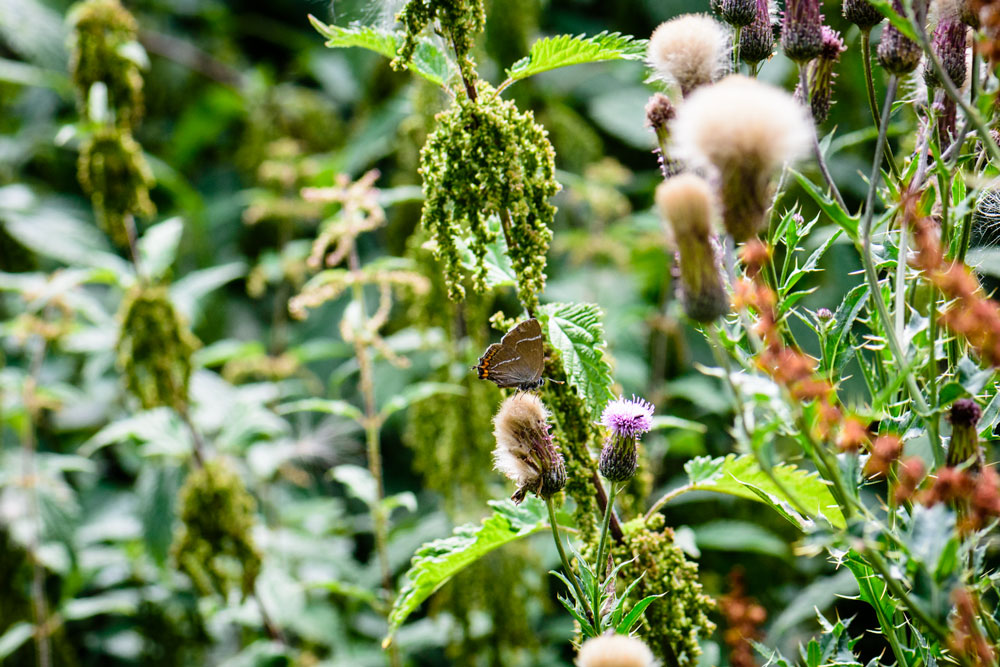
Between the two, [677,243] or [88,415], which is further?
[88,415]

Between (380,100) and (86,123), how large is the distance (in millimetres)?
1297

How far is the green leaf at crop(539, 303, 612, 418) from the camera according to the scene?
69 cm

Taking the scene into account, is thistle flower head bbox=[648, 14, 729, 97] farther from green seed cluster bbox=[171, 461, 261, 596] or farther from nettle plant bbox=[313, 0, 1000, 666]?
green seed cluster bbox=[171, 461, 261, 596]

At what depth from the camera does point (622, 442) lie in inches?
26.0

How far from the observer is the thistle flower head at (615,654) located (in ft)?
1.56

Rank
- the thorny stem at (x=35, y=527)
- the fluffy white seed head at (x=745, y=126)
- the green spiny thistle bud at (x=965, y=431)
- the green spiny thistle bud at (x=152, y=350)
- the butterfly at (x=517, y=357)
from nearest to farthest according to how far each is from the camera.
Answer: the fluffy white seed head at (x=745, y=126), the green spiny thistle bud at (x=965, y=431), the butterfly at (x=517, y=357), the green spiny thistle bud at (x=152, y=350), the thorny stem at (x=35, y=527)

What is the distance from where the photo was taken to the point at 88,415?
2.36 meters

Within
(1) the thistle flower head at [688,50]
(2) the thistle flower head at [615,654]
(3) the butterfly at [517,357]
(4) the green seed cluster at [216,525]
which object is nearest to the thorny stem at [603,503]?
(3) the butterfly at [517,357]

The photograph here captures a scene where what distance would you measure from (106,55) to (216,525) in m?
0.82

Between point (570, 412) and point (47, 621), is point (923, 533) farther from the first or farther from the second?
point (47, 621)

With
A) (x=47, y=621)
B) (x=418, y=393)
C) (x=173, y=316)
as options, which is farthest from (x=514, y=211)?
(x=47, y=621)

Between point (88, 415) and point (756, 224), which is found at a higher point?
point (88, 415)

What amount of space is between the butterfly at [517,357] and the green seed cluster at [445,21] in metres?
0.26

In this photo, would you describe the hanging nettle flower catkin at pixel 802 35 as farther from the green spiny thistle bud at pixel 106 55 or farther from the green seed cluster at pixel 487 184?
the green spiny thistle bud at pixel 106 55
